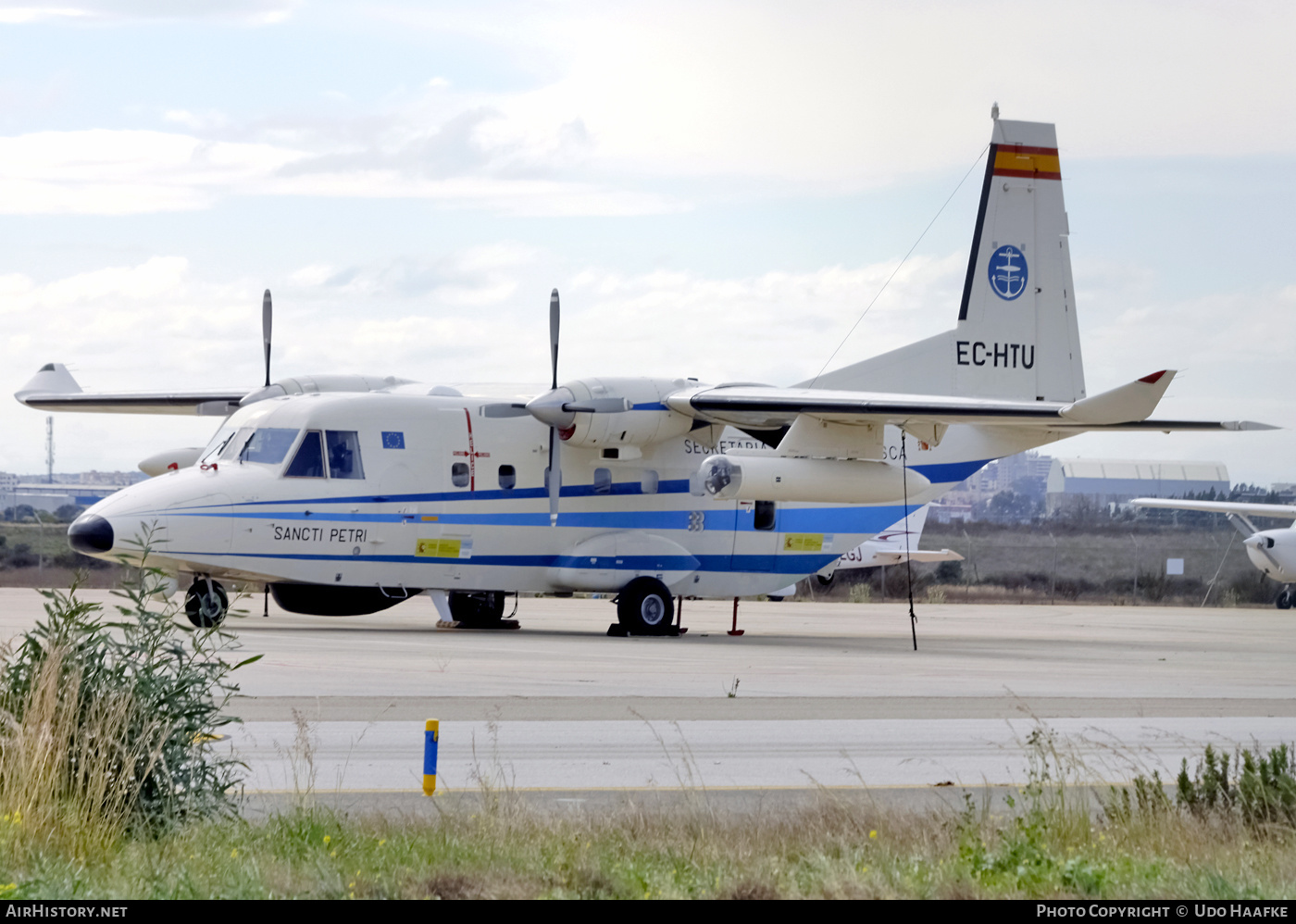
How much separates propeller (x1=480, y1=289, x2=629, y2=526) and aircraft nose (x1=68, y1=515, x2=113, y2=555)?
6436 millimetres

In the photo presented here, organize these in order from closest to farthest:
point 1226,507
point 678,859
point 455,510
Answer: point 678,859 → point 455,510 → point 1226,507

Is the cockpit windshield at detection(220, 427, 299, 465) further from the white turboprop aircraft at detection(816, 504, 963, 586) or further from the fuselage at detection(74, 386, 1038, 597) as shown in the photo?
the white turboprop aircraft at detection(816, 504, 963, 586)

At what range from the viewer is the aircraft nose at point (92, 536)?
20.0m

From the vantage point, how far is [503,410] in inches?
952

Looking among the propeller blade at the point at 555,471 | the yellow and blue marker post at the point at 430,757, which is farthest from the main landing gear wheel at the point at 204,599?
the yellow and blue marker post at the point at 430,757

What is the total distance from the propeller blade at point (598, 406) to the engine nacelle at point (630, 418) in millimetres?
55

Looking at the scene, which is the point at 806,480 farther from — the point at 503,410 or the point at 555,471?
the point at 503,410

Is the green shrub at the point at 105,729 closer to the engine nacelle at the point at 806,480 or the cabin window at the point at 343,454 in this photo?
the cabin window at the point at 343,454

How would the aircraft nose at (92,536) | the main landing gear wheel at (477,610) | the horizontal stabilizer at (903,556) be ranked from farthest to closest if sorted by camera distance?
the horizontal stabilizer at (903,556) < the main landing gear wheel at (477,610) < the aircraft nose at (92,536)

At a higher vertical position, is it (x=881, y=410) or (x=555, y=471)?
(x=881, y=410)

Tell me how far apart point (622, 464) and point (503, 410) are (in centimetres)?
239

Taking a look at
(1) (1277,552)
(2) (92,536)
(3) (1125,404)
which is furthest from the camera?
(1) (1277,552)

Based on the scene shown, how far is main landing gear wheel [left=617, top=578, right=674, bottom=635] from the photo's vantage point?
24.9m

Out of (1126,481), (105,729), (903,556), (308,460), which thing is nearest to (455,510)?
(308,460)
